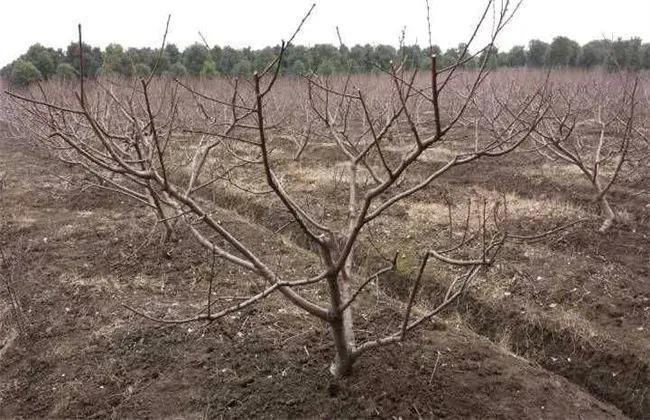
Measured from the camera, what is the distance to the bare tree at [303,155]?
86.8 inches

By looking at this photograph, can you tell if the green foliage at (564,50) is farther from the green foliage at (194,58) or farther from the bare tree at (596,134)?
the green foliage at (194,58)

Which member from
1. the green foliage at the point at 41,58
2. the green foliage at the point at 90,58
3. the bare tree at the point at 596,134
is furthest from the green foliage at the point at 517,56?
the green foliage at the point at 41,58

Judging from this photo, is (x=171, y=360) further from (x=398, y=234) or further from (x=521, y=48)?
(x=521, y=48)

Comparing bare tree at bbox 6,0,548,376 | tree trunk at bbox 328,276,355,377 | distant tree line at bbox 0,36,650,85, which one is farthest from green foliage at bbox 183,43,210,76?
tree trunk at bbox 328,276,355,377

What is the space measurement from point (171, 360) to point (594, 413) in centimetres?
267

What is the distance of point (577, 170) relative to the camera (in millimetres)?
8500

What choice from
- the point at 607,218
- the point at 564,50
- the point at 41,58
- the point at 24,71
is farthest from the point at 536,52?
the point at 607,218

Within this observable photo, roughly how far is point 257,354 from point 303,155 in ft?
26.3

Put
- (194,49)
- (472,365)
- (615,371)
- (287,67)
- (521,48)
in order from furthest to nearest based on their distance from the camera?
(521,48)
(194,49)
(287,67)
(615,371)
(472,365)

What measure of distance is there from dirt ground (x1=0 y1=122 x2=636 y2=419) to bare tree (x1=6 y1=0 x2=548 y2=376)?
0.86 feet

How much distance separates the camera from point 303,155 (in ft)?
36.7

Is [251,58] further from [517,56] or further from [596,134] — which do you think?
[596,134]

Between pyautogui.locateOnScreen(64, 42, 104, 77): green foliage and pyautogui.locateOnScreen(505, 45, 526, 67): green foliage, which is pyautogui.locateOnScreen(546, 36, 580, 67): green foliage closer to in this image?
pyautogui.locateOnScreen(505, 45, 526, 67): green foliage

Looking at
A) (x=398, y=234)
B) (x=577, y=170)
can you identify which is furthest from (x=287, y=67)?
(x=398, y=234)
